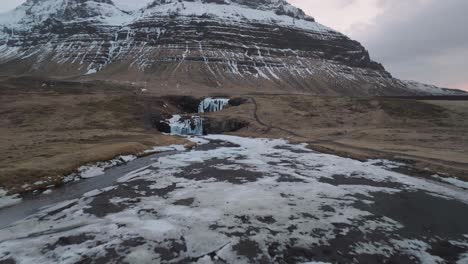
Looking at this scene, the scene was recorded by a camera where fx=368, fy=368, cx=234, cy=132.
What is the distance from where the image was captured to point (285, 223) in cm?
2241

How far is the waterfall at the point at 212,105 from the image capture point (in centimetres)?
10897

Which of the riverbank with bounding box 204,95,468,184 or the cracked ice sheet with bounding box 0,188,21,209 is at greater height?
the riverbank with bounding box 204,95,468,184

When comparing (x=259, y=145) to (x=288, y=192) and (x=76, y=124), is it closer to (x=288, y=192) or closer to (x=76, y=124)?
(x=288, y=192)

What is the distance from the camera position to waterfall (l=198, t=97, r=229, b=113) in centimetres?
10897

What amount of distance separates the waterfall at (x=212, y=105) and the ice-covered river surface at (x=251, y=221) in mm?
72591

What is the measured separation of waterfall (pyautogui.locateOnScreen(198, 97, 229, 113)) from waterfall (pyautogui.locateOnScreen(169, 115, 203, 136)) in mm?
24370

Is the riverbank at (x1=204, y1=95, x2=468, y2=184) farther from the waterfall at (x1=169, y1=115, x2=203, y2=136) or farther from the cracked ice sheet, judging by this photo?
the cracked ice sheet

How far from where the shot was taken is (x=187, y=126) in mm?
81000

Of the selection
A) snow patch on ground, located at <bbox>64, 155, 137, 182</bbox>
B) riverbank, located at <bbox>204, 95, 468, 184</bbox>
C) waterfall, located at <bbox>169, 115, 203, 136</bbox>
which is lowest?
waterfall, located at <bbox>169, 115, 203, 136</bbox>

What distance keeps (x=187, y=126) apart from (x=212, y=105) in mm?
30011

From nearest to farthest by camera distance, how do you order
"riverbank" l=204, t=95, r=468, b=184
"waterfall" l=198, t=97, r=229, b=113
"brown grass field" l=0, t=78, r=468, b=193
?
"brown grass field" l=0, t=78, r=468, b=193
"riverbank" l=204, t=95, r=468, b=184
"waterfall" l=198, t=97, r=229, b=113

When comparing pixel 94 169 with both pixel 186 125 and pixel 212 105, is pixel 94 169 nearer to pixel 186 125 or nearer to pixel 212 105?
pixel 186 125

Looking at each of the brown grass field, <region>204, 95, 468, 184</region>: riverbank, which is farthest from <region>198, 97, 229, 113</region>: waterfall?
<region>204, 95, 468, 184</region>: riverbank

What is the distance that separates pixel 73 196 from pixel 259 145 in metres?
33.1
